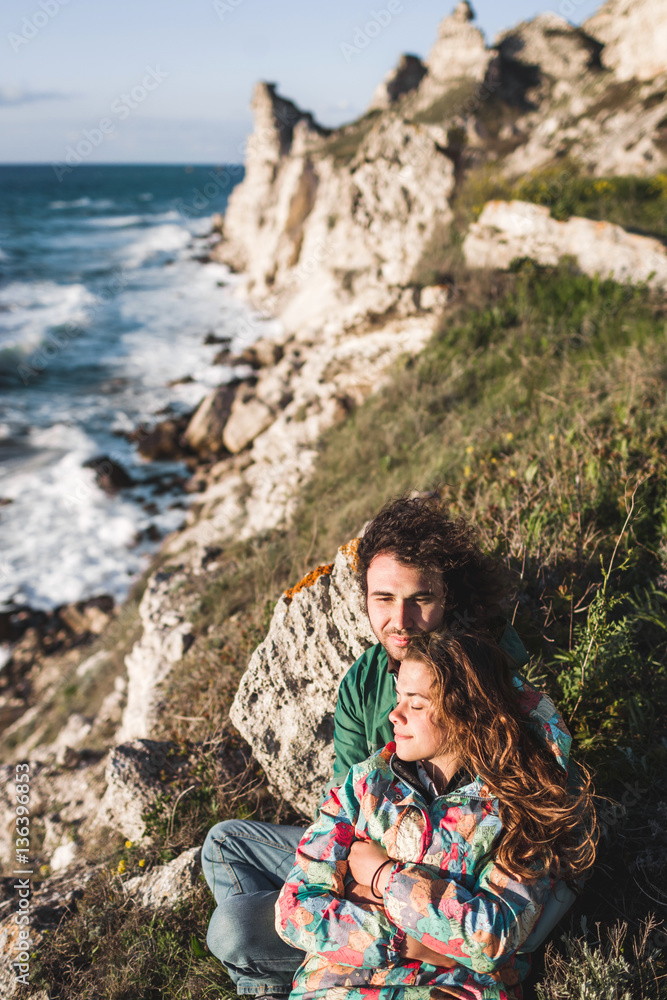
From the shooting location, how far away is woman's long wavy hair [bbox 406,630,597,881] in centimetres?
167

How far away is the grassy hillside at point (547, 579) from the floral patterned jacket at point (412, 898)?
0.36m

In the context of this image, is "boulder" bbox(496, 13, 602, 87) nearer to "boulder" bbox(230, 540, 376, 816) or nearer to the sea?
the sea

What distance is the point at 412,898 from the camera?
1.58m

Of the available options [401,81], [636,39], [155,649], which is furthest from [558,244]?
[401,81]

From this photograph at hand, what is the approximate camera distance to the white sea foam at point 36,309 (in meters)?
19.3

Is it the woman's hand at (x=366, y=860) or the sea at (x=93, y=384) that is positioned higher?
the woman's hand at (x=366, y=860)

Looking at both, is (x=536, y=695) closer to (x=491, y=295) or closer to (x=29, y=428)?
(x=491, y=295)

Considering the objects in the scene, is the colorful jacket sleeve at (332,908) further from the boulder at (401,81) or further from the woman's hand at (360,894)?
the boulder at (401,81)

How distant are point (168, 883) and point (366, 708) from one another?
138 centimetres

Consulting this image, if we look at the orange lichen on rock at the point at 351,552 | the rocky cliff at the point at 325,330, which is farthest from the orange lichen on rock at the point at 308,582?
the orange lichen on rock at the point at 351,552

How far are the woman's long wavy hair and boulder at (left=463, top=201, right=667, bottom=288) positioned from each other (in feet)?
20.5

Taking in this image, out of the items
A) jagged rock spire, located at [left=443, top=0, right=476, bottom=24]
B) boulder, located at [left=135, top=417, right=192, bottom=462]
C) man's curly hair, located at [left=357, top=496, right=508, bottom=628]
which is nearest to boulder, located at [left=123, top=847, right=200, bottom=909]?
man's curly hair, located at [left=357, top=496, right=508, bottom=628]

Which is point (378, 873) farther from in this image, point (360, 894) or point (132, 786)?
point (132, 786)

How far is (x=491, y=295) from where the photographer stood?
289 inches
